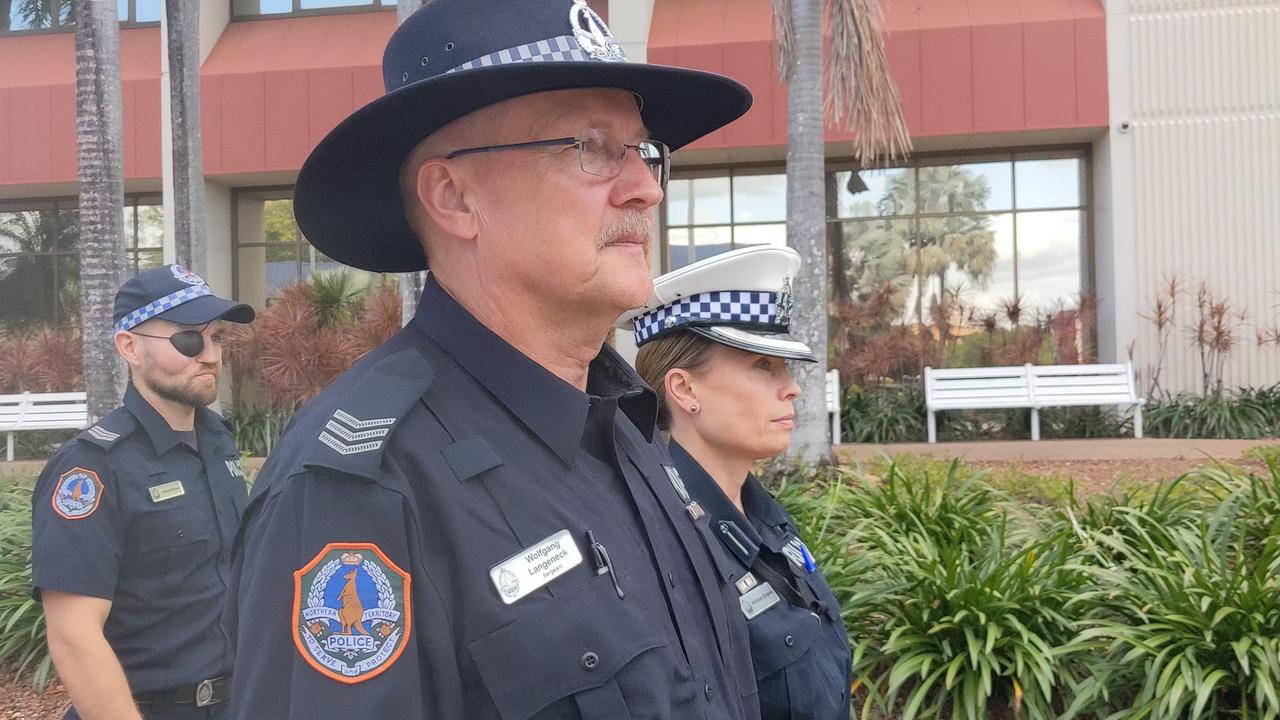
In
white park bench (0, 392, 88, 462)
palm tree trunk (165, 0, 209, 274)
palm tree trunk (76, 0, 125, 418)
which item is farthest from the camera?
white park bench (0, 392, 88, 462)

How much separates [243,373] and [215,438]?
13493 mm

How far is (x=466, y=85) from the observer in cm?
150

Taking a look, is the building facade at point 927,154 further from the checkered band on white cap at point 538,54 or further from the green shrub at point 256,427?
the checkered band on white cap at point 538,54

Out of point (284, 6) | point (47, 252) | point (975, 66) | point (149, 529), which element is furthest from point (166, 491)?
point (47, 252)

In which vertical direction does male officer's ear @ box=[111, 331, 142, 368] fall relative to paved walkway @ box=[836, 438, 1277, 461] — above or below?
above

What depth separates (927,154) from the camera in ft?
55.9

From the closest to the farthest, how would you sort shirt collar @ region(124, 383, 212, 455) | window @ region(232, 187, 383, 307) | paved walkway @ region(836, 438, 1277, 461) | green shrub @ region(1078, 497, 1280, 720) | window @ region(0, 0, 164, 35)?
1. shirt collar @ region(124, 383, 212, 455)
2. green shrub @ region(1078, 497, 1280, 720)
3. paved walkway @ region(836, 438, 1277, 461)
4. window @ region(0, 0, 164, 35)
5. window @ region(232, 187, 383, 307)

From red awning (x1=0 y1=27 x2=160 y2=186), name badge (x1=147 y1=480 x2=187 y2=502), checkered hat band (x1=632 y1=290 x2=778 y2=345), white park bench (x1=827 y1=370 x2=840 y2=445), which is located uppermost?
red awning (x1=0 y1=27 x2=160 y2=186)

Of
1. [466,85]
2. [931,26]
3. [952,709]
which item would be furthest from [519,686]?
[931,26]

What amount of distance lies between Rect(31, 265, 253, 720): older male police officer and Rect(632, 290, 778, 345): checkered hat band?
62.2 inches

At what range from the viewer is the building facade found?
49.9 feet

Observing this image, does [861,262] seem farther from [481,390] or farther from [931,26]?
[481,390]

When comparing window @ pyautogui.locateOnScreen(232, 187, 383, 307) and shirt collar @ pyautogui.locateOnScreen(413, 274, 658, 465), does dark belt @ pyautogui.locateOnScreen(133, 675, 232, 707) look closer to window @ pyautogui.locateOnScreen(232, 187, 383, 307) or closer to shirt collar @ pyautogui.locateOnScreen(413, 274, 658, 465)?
shirt collar @ pyautogui.locateOnScreen(413, 274, 658, 465)

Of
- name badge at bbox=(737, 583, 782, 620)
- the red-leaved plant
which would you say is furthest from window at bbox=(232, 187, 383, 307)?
name badge at bbox=(737, 583, 782, 620)
